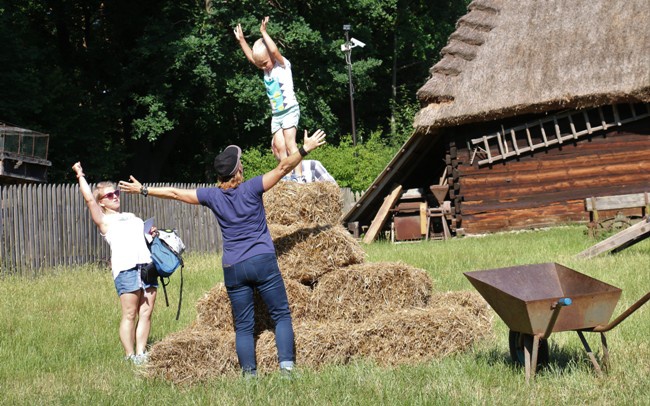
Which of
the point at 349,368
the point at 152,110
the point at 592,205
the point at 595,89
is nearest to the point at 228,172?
the point at 349,368

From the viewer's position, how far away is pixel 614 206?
600 inches

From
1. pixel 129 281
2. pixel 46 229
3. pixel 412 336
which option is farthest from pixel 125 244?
pixel 46 229

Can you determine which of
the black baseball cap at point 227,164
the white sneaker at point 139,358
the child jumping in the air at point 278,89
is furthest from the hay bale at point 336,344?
the child jumping in the air at point 278,89

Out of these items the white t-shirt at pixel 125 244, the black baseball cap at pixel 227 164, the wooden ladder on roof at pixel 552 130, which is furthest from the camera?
the wooden ladder on roof at pixel 552 130

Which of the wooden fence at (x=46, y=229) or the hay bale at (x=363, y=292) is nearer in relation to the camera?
the hay bale at (x=363, y=292)

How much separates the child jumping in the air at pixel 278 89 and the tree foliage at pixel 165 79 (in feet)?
63.1

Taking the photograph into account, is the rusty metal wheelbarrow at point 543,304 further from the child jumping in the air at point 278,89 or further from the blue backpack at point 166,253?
the blue backpack at point 166,253

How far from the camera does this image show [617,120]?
65.6 ft

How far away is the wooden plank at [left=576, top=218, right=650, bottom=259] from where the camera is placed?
41.2ft

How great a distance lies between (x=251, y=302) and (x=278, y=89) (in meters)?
2.15

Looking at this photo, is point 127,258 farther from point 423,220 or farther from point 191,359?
point 423,220

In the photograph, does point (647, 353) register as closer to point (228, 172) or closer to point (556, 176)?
point (228, 172)

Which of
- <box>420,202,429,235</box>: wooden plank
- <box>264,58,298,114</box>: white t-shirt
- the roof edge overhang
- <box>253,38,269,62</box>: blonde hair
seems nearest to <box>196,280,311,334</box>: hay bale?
<box>264,58,298,114</box>: white t-shirt

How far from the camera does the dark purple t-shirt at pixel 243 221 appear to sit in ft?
22.0
